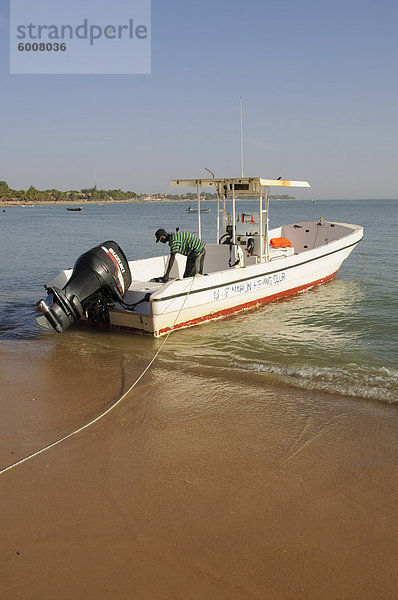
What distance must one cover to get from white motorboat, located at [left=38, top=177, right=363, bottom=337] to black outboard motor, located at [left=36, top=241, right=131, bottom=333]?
0.01 meters

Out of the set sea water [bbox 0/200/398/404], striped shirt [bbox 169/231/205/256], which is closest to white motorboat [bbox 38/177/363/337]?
sea water [bbox 0/200/398/404]

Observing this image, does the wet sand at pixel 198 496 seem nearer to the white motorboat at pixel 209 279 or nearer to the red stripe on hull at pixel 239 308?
the white motorboat at pixel 209 279

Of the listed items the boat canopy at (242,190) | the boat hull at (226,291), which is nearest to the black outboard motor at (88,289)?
the boat hull at (226,291)

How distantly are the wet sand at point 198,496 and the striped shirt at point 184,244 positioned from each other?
378 cm

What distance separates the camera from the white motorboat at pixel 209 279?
791 cm

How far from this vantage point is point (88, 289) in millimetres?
7770

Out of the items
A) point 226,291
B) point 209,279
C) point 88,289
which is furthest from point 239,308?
point 88,289

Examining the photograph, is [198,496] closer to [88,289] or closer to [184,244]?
[88,289]

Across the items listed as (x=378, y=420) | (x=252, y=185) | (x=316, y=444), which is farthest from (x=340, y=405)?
(x=252, y=185)

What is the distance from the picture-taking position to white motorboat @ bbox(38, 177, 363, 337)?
311 inches

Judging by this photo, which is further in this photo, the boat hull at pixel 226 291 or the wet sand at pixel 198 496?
the boat hull at pixel 226 291

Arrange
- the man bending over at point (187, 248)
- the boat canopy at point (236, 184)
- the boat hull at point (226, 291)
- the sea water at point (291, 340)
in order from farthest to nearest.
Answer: the boat canopy at point (236, 184) < the man bending over at point (187, 248) < the boat hull at point (226, 291) < the sea water at point (291, 340)

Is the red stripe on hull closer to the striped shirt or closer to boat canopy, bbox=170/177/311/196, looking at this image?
the striped shirt

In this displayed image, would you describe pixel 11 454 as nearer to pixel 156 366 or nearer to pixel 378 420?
pixel 156 366
